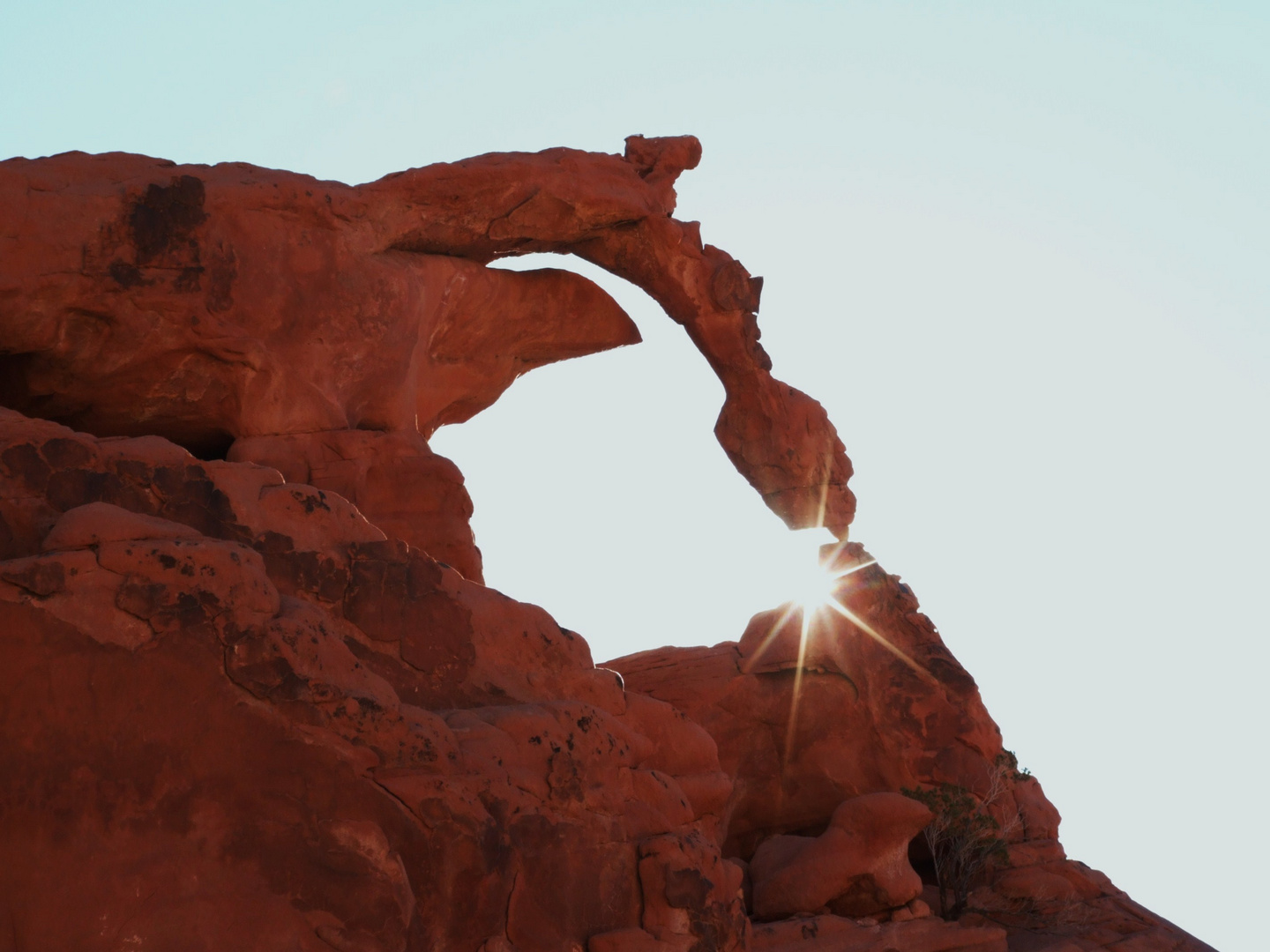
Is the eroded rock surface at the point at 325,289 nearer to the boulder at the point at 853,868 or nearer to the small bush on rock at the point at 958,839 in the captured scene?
the small bush on rock at the point at 958,839

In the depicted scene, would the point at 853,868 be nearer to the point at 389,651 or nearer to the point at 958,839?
the point at 958,839

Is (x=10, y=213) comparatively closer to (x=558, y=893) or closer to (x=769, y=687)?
(x=558, y=893)

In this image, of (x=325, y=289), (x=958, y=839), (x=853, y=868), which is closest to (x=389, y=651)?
(x=325, y=289)

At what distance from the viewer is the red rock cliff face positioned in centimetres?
705

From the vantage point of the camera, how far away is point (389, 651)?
8984 millimetres

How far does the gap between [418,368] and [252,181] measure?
7.55ft

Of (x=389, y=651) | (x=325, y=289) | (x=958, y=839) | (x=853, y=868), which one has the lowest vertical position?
(x=853, y=868)

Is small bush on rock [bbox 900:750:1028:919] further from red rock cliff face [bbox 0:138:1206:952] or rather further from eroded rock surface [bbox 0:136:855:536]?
eroded rock surface [bbox 0:136:855:536]

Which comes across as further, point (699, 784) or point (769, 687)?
point (769, 687)

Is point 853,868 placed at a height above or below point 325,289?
below

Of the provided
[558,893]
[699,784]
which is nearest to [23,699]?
[558,893]

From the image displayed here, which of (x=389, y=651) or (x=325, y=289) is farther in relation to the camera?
(x=325, y=289)

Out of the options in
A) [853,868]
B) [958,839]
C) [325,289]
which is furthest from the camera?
[958,839]

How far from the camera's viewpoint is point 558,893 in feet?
27.6
